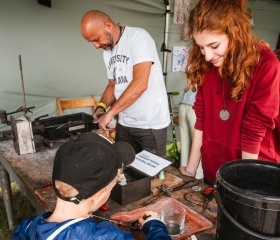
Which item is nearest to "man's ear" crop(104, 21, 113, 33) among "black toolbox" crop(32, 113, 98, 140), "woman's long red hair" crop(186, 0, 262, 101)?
"black toolbox" crop(32, 113, 98, 140)

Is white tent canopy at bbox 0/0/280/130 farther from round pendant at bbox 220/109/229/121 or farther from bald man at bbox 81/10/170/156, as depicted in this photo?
round pendant at bbox 220/109/229/121

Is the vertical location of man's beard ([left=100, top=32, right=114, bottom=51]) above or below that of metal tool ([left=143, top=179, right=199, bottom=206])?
above

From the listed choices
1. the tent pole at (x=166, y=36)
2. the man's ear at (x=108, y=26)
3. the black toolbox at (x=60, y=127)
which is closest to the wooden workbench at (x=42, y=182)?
the black toolbox at (x=60, y=127)

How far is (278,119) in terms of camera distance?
1.41 metres

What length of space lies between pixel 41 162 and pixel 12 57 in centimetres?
159

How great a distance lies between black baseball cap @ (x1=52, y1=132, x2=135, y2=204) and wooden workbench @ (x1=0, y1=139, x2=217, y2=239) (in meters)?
0.37

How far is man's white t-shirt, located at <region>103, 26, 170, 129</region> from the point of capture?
2.28m

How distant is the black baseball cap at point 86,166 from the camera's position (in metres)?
1.04

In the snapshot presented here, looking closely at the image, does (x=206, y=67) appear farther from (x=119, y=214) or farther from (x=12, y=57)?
(x=12, y=57)

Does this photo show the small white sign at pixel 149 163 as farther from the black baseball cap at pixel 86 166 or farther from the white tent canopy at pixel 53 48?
the white tent canopy at pixel 53 48

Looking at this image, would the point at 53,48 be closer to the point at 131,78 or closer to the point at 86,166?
the point at 131,78

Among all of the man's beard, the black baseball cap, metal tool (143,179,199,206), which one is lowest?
metal tool (143,179,199,206)

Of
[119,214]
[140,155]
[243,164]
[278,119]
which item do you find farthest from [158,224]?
[278,119]

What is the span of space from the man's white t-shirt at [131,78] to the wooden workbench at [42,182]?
61cm
